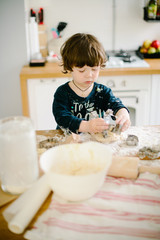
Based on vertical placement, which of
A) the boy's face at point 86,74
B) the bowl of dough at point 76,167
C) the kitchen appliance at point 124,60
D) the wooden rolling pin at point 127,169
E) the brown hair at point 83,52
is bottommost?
the wooden rolling pin at point 127,169

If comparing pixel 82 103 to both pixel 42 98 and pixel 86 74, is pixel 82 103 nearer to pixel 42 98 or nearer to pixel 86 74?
pixel 86 74

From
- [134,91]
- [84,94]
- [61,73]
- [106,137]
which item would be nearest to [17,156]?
[106,137]

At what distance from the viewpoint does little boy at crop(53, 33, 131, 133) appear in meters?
1.20

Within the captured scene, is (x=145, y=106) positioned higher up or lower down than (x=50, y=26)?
lower down

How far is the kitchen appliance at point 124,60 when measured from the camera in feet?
7.70

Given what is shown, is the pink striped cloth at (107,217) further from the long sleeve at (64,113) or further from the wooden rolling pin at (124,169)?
the long sleeve at (64,113)

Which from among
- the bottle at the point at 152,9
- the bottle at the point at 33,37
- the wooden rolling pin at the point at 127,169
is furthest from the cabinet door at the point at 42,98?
the wooden rolling pin at the point at 127,169

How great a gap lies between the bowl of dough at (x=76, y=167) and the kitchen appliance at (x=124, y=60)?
1.71 metres

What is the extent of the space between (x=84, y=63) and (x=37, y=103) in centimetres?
113

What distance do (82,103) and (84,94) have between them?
0.05 m

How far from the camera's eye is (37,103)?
233 cm

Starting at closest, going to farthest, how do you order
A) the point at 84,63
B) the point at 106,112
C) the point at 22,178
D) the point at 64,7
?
1. the point at 22,178
2. the point at 84,63
3. the point at 106,112
4. the point at 64,7

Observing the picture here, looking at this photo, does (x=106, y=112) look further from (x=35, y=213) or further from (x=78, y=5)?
(x=78, y=5)

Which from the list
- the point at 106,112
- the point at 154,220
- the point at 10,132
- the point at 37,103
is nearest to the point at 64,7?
the point at 37,103
